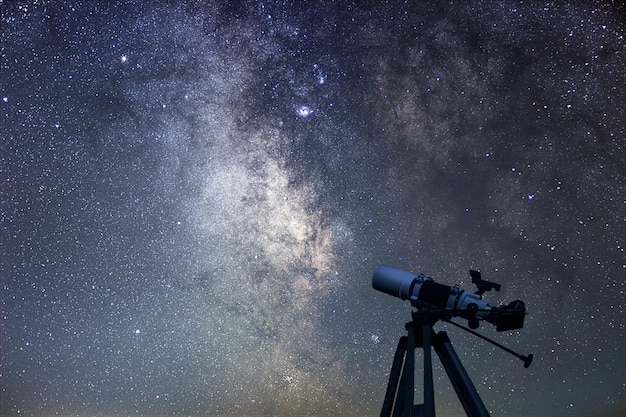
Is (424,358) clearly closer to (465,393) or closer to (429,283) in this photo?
(465,393)

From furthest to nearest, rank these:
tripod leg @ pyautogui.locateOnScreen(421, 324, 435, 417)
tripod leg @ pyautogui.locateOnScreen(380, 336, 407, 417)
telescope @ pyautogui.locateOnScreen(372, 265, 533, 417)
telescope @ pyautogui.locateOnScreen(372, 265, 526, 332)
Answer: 1. telescope @ pyautogui.locateOnScreen(372, 265, 526, 332)
2. tripod leg @ pyautogui.locateOnScreen(380, 336, 407, 417)
3. telescope @ pyautogui.locateOnScreen(372, 265, 533, 417)
4. tripod leg @ pyautogui.locateOnScreen(421, 324, 435, 417)

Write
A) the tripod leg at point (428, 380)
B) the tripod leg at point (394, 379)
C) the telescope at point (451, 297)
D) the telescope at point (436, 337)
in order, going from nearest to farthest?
the tripod leg at point (428, 380) < the telescope at point (436, 337) < the tripod leg at point (394, 379) < the telescope at point (451, 297)

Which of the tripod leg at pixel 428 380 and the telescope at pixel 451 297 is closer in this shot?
the tripod leg at pixel 428 380

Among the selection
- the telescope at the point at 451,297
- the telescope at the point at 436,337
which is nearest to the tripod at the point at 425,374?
the telescope at the point at 436,337

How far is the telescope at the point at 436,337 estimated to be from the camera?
4633mm

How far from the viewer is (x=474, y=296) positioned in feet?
18.2

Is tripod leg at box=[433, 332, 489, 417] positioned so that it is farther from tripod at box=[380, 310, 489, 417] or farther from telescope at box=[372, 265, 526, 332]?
telescope at box=[372, 265, 526, 332]

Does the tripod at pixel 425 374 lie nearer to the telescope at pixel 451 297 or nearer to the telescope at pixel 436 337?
the telescope at pixel 436 337

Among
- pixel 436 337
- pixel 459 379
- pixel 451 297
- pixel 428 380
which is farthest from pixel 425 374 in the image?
pixel 451 297

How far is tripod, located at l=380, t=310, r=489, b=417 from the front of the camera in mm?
4549

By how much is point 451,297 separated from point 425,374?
4.23 ft

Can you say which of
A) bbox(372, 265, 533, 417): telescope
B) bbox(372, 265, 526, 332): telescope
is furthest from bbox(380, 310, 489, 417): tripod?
bbox(372, 265, 526, 332): telescope

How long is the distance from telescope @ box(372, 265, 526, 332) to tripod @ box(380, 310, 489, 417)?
1.05 ft

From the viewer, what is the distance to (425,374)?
4.67 meters
